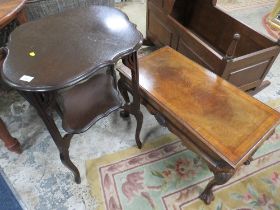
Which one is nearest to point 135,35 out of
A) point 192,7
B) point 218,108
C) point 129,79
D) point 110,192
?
point 129,79

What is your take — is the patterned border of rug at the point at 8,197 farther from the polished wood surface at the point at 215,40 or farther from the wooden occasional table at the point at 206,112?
the polished wood surface at the point at 215,40

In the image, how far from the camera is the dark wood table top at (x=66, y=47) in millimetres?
750

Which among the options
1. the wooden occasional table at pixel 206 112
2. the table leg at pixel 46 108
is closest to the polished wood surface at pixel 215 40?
the wooden occasional table at pixel 206 112

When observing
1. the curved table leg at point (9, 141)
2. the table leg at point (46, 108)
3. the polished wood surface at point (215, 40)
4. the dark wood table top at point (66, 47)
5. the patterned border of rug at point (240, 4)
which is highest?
the dark wood table top at point (66, 47)

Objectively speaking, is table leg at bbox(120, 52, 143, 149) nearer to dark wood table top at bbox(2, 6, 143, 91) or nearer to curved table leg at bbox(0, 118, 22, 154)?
dark wood table top at bbox(2, 6, 143, 91)

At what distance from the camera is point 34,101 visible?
0.82m

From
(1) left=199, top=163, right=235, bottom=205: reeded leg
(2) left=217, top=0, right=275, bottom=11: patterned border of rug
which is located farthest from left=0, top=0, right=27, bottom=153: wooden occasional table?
(2) left=217, top=0, right=275, bottom=11: patterned border of rug

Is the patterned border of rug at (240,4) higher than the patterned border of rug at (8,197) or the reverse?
higher

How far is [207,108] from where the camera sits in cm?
115

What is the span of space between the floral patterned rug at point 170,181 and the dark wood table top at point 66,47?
749 millimetres

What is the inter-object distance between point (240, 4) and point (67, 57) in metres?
2.85

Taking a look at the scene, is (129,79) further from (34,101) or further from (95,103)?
(34,101)

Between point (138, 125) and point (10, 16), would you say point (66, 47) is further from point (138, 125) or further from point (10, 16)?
point (138, 125)

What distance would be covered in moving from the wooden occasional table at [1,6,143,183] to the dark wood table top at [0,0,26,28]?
0.25 m
